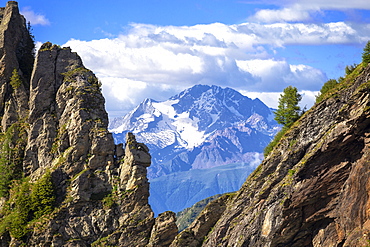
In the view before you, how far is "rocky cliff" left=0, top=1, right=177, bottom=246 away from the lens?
7912 centimetres

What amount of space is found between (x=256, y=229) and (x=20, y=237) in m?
37.6

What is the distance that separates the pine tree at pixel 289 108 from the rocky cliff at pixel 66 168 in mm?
23240

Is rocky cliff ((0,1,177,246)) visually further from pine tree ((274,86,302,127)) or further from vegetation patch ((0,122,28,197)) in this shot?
pine tree ((274,86,302,127))

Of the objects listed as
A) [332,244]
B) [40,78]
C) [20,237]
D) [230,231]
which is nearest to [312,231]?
[332,244]

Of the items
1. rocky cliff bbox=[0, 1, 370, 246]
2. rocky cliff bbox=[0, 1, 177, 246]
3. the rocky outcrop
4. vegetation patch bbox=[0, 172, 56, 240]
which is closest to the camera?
rocky cliff bbox=[0, 1, 370, 246]

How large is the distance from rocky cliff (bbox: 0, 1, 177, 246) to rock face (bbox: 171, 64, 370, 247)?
15130 millimetres

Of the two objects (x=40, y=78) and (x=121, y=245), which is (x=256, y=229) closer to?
(x=121, y=245)

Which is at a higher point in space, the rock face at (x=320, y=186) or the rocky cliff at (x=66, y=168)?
the rocky cliff at (x=66, y=168)

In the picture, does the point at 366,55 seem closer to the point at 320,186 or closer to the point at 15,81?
the point at 320,186

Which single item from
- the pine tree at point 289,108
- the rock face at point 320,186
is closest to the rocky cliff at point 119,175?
the rock face at point 320,186

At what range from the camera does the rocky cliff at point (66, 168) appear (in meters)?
79.1

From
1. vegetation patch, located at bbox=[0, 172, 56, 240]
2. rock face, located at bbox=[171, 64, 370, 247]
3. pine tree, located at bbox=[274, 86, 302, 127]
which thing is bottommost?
rock face, located at bbox=[171, 64, 370, 247]

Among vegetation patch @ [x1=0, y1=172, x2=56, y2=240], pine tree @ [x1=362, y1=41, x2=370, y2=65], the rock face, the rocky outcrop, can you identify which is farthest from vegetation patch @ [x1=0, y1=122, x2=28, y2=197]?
pine tree @ [x1=362, y1=41, x2=370, y2=65]

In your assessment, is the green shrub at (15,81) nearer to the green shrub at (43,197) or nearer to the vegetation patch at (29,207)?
the vegetation patch at (29,207)
